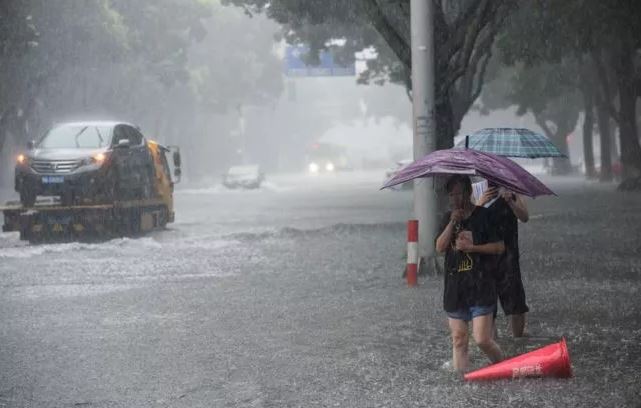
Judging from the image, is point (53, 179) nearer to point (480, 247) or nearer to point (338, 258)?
point (338, 258)

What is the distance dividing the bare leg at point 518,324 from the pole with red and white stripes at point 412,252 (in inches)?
153

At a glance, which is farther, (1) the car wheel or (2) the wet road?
(1) the car wheel

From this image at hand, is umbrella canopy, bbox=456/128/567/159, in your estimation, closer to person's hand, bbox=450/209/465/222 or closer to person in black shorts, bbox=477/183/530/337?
person in black shorts, bbox=477/183/530/337

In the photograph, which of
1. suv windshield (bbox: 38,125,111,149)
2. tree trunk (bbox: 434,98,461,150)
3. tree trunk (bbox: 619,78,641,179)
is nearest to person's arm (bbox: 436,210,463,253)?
tree trunk (bbox: 434,98,461,150)

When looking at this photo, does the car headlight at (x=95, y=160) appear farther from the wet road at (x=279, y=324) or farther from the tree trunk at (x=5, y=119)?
the tree trunk at (x=5, y=119)

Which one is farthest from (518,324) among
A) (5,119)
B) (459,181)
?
(5,119)

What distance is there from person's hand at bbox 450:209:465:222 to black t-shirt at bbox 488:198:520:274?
63cm

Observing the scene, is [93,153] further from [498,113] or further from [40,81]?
[498,113]

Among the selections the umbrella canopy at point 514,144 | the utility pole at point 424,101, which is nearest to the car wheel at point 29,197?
the utility pole at point 424,101

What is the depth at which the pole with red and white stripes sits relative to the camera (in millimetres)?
12945

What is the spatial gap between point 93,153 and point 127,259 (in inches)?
150

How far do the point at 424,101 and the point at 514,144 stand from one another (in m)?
4.48

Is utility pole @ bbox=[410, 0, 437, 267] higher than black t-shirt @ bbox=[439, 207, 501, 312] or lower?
higher

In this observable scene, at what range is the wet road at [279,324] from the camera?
23.8 feet
